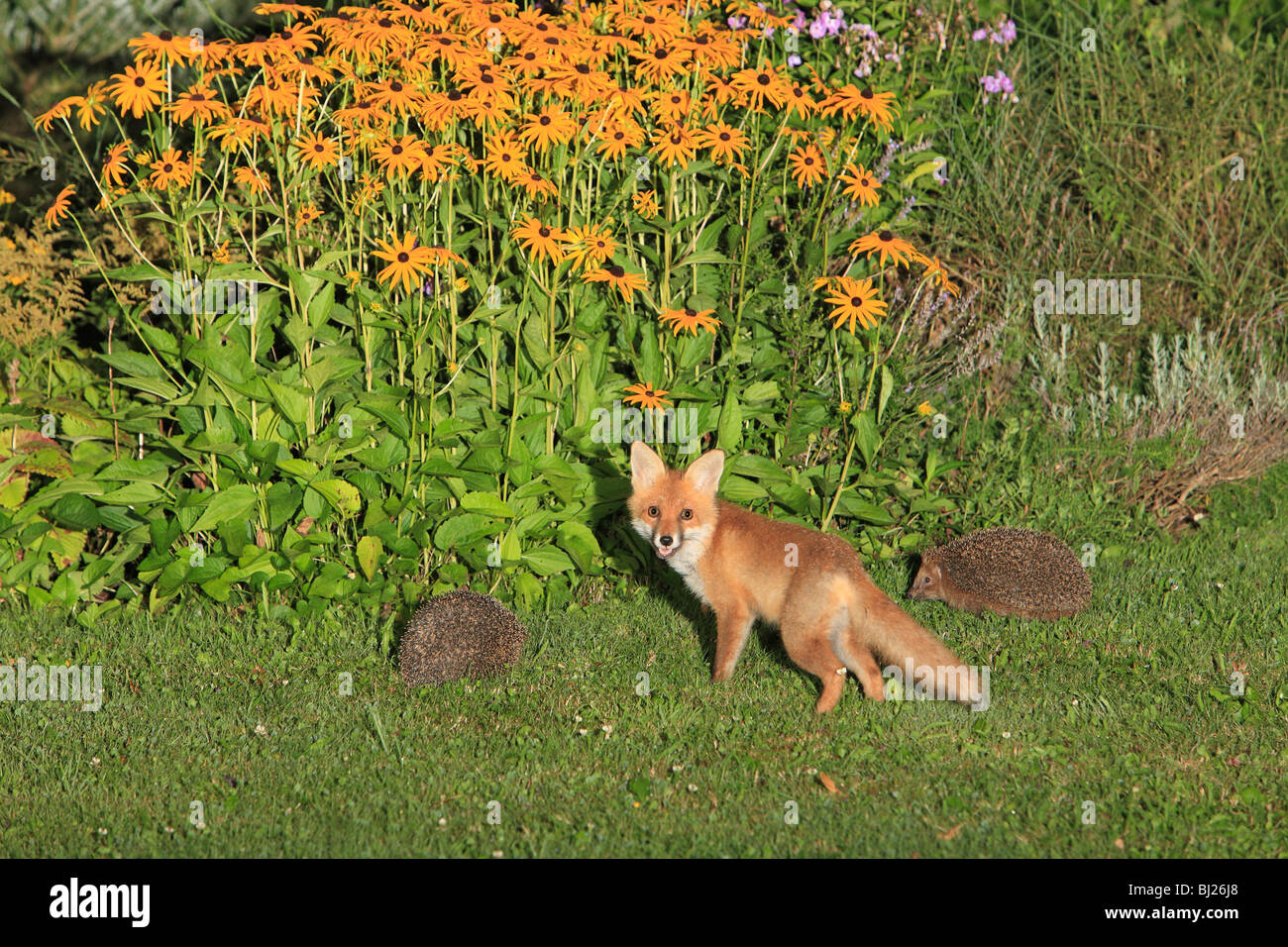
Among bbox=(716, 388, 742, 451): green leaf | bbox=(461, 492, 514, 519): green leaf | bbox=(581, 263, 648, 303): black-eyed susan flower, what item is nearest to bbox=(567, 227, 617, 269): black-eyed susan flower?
bbox=(581, 263, 648, 303): black-eyed susan flower

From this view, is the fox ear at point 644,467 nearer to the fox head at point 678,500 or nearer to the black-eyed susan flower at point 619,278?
the fox head at point 678,500

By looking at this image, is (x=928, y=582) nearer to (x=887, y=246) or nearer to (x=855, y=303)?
(x=855, y=303)

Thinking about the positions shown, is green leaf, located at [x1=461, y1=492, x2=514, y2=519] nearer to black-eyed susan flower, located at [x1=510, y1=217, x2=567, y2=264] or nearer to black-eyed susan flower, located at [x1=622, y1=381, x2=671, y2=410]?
black-eyed susan flower, located at [x1=622, y1=381, x2=671, y2=410]

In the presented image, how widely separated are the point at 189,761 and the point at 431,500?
1851 millimetres

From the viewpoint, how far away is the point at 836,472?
6.93 metres

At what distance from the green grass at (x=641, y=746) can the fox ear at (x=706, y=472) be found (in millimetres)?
943

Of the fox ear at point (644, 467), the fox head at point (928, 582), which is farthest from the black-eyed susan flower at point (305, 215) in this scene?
the fox head at point (928, 582)

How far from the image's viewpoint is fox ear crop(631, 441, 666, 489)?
5477 mm

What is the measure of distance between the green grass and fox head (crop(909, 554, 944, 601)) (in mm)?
88

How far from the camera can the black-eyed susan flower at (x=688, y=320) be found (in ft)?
20.6

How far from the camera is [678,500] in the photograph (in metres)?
5.43

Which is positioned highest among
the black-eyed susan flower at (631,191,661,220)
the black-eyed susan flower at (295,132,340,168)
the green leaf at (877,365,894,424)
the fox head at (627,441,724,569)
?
the black-eyed susan flower at (295,132,340,168)

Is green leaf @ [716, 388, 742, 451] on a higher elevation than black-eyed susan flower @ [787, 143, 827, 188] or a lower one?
lower
